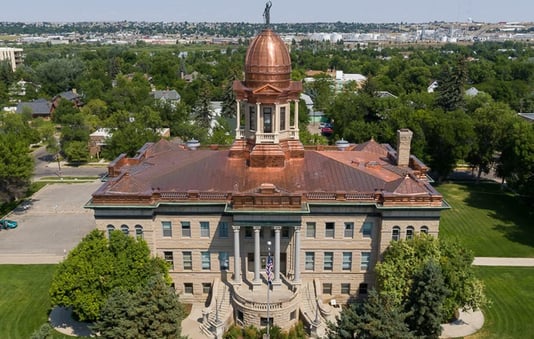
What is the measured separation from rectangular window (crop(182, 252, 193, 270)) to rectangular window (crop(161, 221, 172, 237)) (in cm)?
226

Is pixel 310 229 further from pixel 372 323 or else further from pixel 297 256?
pixel 372 323

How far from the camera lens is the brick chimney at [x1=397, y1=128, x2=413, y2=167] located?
46.6m

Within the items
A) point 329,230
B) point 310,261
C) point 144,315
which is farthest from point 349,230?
point 144,315

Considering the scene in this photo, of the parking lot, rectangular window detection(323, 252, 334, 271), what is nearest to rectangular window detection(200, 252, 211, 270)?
rectangular window detection(323, 252, 334, 271)

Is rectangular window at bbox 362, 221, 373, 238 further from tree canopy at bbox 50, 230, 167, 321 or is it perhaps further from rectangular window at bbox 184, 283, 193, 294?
tree canopy at bbox 50, 230, 167, 321

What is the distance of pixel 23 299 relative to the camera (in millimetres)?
44250

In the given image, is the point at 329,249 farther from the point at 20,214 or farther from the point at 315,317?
the point at 20,214

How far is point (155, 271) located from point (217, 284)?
19.0 feet

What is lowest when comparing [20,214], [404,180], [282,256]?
[20,214]

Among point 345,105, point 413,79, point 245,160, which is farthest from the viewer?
point 413,79

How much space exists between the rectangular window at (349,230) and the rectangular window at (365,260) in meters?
2.13

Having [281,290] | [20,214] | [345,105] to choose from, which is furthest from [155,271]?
[345,105]

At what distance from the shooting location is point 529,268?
4984 cm

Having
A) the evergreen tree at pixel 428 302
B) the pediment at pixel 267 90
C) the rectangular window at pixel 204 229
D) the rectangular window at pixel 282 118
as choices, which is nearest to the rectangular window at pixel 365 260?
the evergreen tree at pixel 428 302
